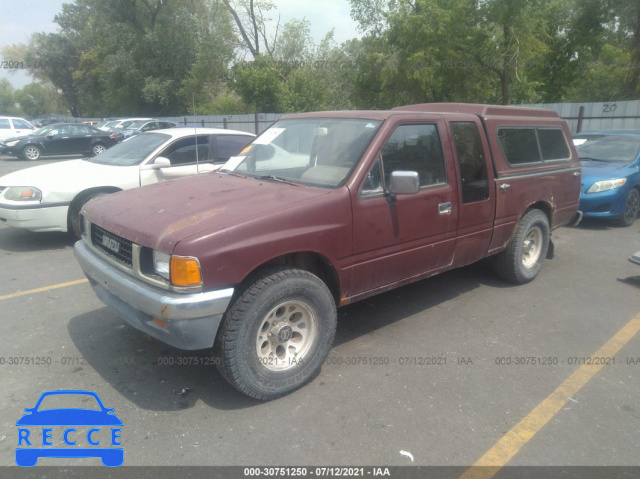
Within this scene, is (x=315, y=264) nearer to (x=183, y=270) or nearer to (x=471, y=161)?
(x=183, y=270)

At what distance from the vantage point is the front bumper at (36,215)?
625 cm

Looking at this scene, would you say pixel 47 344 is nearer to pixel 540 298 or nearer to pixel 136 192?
pixel 136 192

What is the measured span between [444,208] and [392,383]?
156 centimetres

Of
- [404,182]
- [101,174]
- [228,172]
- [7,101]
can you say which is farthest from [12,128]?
[7,101]

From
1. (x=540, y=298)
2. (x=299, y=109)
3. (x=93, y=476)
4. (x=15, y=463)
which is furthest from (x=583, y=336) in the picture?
(x=299, y=109)

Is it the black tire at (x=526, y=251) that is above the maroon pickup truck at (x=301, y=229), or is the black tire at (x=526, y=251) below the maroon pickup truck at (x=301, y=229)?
below

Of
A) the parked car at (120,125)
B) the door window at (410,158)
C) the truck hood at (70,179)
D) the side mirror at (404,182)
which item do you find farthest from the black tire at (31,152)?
the side mirror at (404,182)

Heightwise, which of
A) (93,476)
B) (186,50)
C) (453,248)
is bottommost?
(93,476)

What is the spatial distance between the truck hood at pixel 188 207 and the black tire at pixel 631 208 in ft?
23.2

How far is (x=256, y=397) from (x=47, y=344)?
200 centimetres

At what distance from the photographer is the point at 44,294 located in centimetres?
504

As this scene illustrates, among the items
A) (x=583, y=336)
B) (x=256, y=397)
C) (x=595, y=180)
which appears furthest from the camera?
(x=595, y=180)

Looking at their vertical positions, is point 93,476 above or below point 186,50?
below

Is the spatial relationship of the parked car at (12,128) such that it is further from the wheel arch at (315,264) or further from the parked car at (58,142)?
the wheel arch at (315,264)
